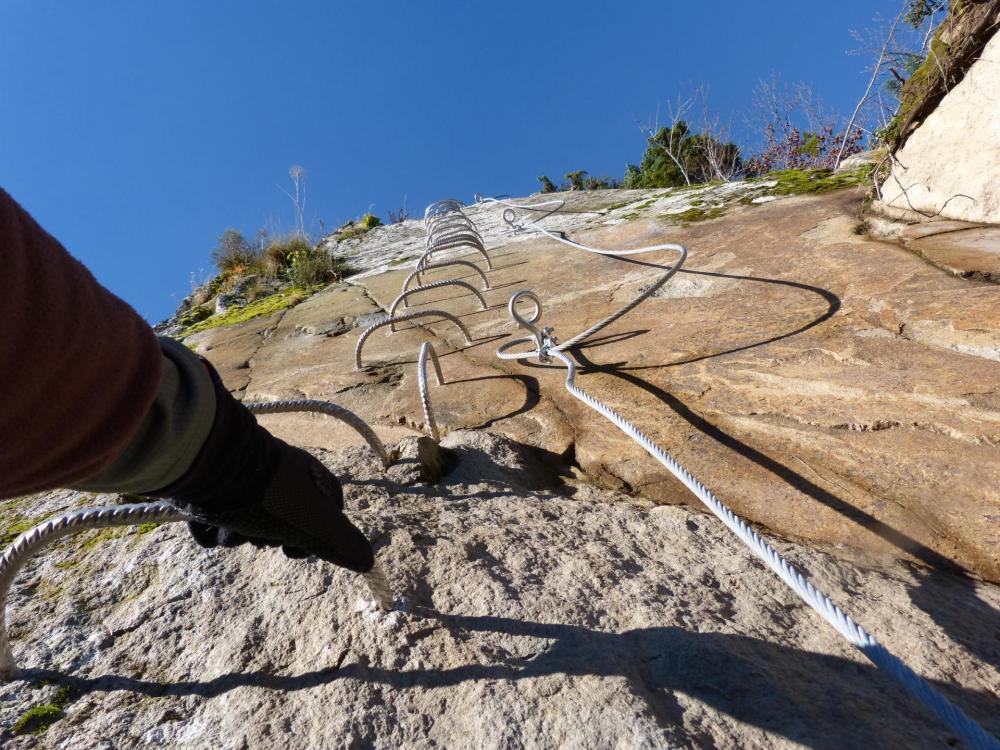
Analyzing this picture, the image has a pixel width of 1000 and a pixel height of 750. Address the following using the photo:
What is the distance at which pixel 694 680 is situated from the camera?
0.95 m

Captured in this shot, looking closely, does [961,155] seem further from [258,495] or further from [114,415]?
[114,415]

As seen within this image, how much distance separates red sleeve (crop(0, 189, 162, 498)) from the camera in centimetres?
54

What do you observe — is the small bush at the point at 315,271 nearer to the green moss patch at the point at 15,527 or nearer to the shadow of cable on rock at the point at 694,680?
the green moss patch at the point at 15,527

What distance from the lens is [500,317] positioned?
3.51m

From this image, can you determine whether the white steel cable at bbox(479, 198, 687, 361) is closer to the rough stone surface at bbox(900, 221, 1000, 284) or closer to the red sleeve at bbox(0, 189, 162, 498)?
the rough stone surface at bbox(900, 221, 1000, 284)

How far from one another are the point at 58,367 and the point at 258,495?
395 mm

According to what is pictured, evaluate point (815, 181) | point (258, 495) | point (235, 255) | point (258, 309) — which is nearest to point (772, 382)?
point (258, 495)

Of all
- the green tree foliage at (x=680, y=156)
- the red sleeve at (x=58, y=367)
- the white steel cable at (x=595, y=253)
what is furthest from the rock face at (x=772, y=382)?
the green tree foliage at (x=680, y=156)

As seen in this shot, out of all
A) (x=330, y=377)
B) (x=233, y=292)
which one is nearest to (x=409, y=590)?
(x=330, y=377)

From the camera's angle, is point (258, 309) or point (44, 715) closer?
point (44, 715)

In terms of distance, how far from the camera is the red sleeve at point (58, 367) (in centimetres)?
54

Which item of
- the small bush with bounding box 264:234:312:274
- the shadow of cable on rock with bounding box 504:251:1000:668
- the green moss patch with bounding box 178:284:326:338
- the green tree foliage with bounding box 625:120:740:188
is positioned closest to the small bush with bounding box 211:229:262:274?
the small bush with bounding box 264:234:312:274

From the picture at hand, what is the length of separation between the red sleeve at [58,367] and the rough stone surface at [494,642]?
61cm

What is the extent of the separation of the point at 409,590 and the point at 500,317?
245 cm
